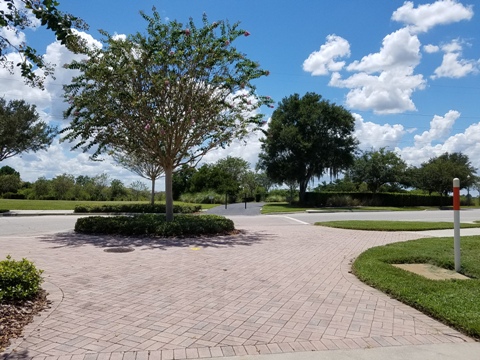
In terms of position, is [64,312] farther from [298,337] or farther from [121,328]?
[298,337]

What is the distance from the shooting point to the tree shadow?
10742 millimetres

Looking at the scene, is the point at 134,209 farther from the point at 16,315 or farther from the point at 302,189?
the point at 16,315

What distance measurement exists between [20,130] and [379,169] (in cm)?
3726

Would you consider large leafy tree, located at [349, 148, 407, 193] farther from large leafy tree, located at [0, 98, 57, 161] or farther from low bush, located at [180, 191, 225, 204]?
large leafy tree, located at [0, 98, 57, 161]

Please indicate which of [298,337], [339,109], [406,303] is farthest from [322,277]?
[339,109]

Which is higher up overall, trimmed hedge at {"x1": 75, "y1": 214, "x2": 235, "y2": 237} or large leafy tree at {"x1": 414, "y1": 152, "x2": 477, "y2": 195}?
large leafy tree at {"x1": 414, "y1": 152, "x2": 477, "y2": 195}

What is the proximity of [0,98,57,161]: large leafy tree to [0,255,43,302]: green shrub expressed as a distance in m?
23.3

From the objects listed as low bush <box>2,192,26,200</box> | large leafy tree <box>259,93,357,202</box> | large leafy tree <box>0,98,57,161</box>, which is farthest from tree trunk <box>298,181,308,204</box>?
low bush <box>2,192,26,200</box>

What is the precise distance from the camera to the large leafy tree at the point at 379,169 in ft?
151

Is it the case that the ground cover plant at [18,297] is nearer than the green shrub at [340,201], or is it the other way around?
the ground cover plant at [18,297]

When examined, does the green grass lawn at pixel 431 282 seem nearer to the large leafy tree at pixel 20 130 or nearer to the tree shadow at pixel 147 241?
the tree shadow at pixel 147 241

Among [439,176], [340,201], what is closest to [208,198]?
[340,201]

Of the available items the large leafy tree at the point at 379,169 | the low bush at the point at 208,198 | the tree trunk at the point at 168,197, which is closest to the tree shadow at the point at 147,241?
the tree trunk at the point at 168,197

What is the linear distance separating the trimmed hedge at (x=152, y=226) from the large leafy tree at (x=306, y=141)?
82.3 feet
